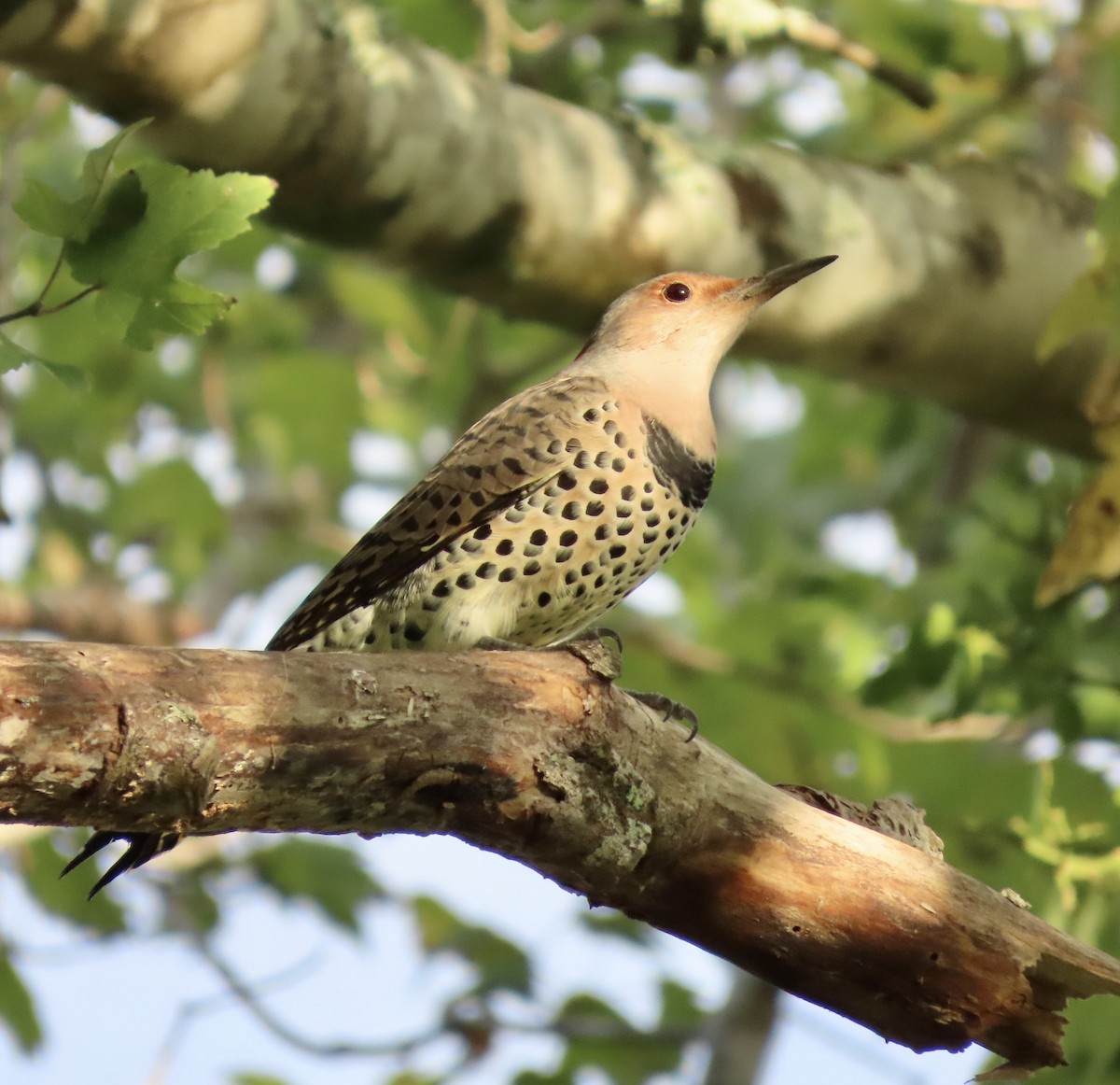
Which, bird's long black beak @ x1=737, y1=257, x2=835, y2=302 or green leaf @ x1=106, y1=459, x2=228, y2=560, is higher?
bird's long black beak @ x1=737, y1=257, x2=835, y2=302

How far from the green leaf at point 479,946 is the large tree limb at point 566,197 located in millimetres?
2778

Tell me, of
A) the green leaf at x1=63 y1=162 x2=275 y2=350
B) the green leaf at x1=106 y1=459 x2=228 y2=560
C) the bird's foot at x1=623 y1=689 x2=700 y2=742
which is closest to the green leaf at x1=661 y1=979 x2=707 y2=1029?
the green leaf at x1=106 y1=459 x2=228 y2=560

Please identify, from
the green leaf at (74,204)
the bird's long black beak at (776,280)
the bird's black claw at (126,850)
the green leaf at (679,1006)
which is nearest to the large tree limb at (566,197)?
the bird's long black beak at (776,280)

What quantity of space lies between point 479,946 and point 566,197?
3.69m

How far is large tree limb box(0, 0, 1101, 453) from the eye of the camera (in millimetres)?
3758

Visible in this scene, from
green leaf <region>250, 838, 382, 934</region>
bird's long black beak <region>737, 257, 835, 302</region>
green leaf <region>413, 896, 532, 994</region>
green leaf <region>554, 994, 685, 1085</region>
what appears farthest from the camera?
green leaf <region>250, 838, 382, 934</region>

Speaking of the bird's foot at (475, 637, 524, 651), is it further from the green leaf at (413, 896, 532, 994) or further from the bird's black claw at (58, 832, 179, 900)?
the green leaf at (413, 896, 532, 994)

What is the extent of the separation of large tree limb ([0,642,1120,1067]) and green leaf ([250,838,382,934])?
3.85 metres

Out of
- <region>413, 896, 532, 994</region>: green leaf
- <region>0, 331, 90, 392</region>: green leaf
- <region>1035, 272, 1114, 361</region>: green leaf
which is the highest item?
<region>0, 331, 90, 392</region>: green leaf

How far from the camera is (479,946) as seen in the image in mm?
7152

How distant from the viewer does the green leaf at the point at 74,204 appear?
8.94 ft

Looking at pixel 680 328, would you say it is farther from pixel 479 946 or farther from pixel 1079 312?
pixel 479 946

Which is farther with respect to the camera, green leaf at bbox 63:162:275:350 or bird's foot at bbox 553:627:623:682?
bird's foot at bbox 553:627:623:682

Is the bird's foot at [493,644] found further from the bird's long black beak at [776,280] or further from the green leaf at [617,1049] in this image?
the green leaf at [617,1049]
